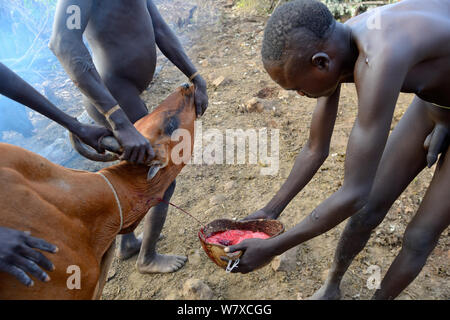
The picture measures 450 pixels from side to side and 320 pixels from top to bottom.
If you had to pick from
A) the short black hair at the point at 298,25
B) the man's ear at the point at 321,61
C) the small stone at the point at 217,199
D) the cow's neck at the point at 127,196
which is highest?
the short black hair at the point at 298,25

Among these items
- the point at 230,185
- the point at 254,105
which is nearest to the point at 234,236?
the point at 230,185

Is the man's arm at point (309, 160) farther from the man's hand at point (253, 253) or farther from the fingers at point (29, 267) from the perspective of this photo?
the fingers at point (29, 267)

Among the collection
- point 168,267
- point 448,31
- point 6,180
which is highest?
point 448,31

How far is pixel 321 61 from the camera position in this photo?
5.22 feet

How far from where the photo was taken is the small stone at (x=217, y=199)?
3270 mm

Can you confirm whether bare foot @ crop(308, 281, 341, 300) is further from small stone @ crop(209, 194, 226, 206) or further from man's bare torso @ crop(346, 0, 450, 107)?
man's bare torso @ crop(346, 0, 450, 107)

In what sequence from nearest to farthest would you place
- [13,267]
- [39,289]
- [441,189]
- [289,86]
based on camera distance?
1. [13,267]
2. [39,289]
3. [289,86]
4. [441,189]

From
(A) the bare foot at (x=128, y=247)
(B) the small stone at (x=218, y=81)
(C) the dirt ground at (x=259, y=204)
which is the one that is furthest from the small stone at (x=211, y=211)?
(B) the small stone at (x=218, y=81)

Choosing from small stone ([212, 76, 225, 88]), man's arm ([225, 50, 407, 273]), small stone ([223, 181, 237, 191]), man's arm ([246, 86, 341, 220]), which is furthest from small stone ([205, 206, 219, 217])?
small stone ([212, 76, 225, 88])

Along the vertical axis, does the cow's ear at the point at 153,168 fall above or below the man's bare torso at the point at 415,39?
below

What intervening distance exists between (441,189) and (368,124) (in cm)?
62

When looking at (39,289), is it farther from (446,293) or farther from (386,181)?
(446,293)
